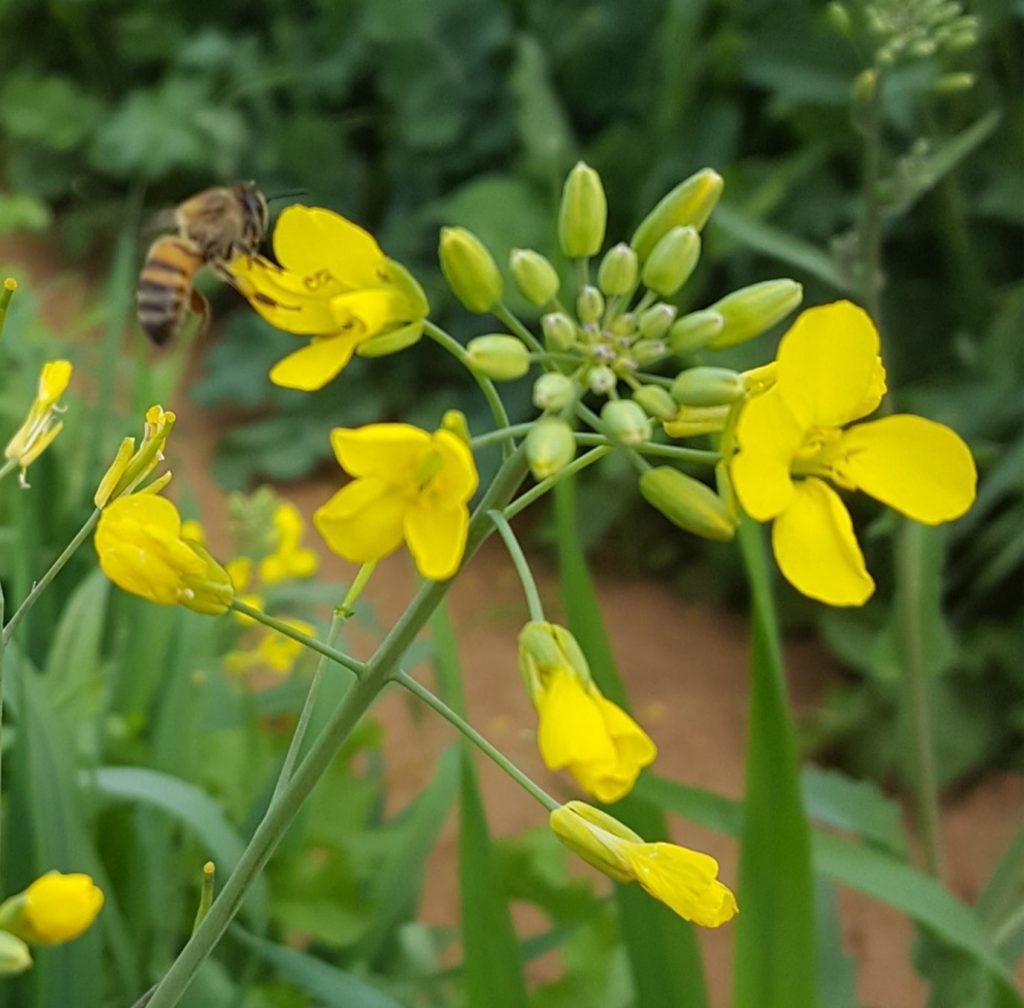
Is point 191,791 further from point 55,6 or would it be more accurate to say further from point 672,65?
point 55,6

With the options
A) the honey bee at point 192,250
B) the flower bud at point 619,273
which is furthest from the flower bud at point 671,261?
the honey bee at point 192,250

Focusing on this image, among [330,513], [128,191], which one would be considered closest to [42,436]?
[330,513]

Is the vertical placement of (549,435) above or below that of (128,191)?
above

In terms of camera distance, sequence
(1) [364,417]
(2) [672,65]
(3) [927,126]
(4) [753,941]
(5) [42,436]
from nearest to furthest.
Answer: (5) [42,436] → (4) [753,941] → (3) [927,126] → (2) [672,65] → (1) [364,417]

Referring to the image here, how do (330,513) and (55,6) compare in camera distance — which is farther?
(55,6)

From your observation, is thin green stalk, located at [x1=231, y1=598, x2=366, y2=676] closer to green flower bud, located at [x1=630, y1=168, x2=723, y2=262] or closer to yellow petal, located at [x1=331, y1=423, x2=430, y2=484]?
yellow petal, located at [x1=331, y1=423, x2=430, y2=484]

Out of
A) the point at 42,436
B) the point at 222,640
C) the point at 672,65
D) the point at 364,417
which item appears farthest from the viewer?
the point at 364,417

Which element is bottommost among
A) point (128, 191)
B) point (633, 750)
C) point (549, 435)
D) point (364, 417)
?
point (364, 417)

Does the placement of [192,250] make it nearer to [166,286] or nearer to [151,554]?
[166,286]

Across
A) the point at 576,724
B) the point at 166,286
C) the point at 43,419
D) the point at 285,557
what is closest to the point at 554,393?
the point at 576,724
